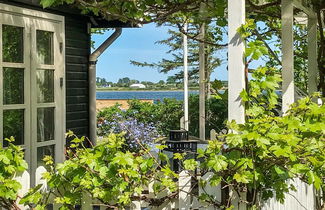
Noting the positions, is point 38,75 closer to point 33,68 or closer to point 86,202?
point 33,68

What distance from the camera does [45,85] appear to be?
236 inches

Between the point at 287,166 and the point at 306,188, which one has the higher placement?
the point at 287,166

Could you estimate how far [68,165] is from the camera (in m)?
2.66

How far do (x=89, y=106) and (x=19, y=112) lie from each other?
1.87 metres

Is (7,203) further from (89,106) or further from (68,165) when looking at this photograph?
(89,106)

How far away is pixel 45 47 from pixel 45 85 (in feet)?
1.47

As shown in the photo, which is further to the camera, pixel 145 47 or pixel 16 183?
pixel 145 47

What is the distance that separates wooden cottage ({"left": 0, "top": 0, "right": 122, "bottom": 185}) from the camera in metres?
5.33

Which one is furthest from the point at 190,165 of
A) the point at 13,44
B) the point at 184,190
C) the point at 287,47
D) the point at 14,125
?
the point at 13,44

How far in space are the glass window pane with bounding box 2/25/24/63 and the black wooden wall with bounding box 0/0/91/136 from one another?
3.10 feet

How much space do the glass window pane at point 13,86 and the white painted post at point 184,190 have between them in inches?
122

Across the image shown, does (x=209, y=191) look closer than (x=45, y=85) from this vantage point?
Yes

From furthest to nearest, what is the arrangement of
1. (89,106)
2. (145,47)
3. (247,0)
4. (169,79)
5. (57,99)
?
(145,47)
(169,79)
(89,106)
(57,99)
(247,0)

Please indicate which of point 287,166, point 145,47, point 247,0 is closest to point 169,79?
point 247,0
